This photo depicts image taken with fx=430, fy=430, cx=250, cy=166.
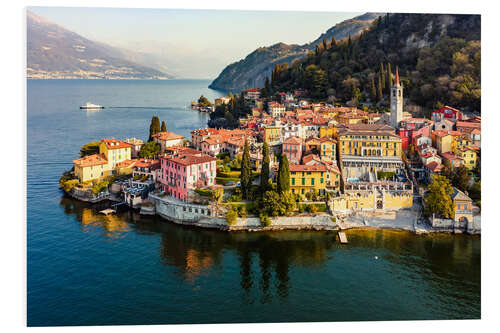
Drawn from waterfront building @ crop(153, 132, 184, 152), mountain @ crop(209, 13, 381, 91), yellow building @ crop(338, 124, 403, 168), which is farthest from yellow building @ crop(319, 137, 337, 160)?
mountain @ crop(209, 13, 381, 91)

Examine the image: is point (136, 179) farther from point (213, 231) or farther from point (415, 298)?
point (415, 298)

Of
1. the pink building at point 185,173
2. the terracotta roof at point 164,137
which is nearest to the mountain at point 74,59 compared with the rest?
the terracotta roof at point 164,137

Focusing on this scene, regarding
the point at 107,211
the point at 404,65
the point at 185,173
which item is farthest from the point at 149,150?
the point at 404,65

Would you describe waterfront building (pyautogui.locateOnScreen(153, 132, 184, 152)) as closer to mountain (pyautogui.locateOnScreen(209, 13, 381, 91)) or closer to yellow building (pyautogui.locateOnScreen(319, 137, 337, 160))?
yellow building (pyautogui.locateOnScreen(319, 137, 337, 160))

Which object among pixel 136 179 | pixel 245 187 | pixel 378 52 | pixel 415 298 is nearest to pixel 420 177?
pixel 245 187

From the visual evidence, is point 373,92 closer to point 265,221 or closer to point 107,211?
point 265,221

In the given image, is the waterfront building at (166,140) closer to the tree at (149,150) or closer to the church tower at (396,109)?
the tree at (149,150)

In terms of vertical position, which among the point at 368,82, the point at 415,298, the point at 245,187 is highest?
the point at 368,82
